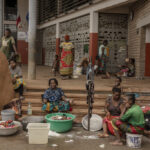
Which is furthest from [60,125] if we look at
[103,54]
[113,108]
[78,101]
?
[103,54]

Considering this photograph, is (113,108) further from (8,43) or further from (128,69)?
(128,69)

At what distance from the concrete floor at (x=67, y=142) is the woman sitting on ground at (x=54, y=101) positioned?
90 centimetres

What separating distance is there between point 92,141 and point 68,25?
10.4 meters

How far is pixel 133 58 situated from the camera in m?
11.4

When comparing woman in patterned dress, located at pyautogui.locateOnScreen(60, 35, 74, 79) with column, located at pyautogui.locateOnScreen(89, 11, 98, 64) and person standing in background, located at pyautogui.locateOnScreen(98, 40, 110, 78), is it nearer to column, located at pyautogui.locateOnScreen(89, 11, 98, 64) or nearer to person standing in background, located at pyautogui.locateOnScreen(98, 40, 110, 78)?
person standing in background, located at pyautogui.locateOnScreen(98, 40, 110, 78)

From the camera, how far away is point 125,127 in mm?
4801

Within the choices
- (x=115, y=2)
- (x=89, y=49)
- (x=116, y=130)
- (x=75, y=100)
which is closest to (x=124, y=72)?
(x=89, y=49)

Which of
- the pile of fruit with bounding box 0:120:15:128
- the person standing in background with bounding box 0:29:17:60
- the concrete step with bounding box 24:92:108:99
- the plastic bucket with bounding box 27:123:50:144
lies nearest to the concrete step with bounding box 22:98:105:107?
the concrete step with bounding box 24:92:108:99

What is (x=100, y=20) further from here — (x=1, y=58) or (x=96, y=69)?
(x=1, y=58)

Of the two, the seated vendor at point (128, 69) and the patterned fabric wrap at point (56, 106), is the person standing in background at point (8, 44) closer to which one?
the patterned fabric wrap at point (56, 106)

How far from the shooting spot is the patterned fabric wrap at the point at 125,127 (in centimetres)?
470

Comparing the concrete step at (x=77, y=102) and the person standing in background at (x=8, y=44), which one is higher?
the person standing in background at (x=8, y=44)

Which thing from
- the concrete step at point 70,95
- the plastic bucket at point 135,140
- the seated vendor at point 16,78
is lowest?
the plastic bucket at point 135,140

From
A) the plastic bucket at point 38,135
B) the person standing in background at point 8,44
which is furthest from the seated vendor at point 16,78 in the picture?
the plastic bucket at point 38,135
